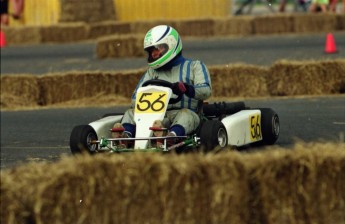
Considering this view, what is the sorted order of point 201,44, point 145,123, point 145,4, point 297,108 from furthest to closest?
point 145,4 < point 201,44 < point 297,108 < point 145,123

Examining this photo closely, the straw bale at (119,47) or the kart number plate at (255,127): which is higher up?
the kart number plate at (255,127)

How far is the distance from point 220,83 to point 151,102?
5.42 metres

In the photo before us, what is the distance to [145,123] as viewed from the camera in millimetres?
8812

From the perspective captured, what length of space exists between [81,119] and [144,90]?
3.75 metres

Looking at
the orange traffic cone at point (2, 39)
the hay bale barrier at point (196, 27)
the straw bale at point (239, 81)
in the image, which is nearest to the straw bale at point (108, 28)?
the hay bale barrier at point (196, 27)

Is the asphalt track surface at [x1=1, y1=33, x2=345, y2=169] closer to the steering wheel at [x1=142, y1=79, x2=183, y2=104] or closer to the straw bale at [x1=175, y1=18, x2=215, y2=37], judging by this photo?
the straw bale at [x1=175, y1=18, x2=215, y2=37]

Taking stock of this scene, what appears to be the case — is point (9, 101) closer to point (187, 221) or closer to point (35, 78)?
point (35, 78)

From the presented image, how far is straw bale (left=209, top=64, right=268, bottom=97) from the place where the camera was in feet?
46.7

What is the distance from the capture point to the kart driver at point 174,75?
8.92 meters

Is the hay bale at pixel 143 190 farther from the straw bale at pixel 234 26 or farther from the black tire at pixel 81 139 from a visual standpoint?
the straw bale at pixel 234 26

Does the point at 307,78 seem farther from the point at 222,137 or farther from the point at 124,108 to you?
the point at 222,137

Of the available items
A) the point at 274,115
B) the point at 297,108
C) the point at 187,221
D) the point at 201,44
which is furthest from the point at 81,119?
the point at 201,44

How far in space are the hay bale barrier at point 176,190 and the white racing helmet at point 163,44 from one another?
3408 mm

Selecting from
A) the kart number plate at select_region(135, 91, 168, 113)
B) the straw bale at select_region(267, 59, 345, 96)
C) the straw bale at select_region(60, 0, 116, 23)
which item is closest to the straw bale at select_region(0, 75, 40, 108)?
the straw bale at select_region(267, 59, 345, 96)
